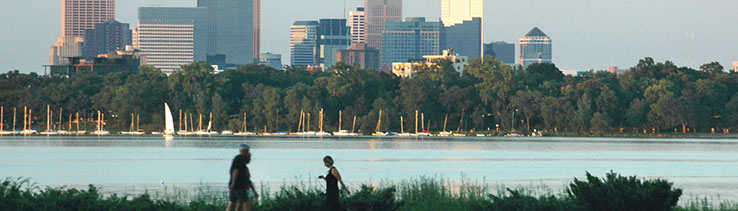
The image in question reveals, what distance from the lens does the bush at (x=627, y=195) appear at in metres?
26.1

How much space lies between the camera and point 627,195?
2606cm

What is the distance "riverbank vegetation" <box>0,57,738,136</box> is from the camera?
166625 millimetres

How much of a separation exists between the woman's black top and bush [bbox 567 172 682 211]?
5352 millimetres

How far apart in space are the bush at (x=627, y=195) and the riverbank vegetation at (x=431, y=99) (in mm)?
138476

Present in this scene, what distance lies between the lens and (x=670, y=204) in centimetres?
2656

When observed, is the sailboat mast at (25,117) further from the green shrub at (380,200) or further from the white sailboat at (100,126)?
the green shrub at (380,200)

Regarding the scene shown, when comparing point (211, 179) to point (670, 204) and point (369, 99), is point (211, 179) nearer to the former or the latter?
point (670, 204)

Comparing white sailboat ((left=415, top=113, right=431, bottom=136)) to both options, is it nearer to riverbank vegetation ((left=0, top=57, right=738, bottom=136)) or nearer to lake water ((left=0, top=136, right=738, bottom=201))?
riverbank vegetation ((left=0, top=57, right=738, bottom=136))

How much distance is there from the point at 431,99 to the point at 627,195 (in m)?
152

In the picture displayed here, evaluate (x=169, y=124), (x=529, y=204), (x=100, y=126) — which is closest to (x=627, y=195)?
(x=529, y=204)

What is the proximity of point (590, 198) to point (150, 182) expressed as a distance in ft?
130

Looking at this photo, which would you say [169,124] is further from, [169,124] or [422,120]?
[422,120]

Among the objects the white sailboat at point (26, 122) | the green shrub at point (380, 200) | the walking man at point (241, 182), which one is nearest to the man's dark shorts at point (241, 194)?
the walking man at point (241, 182)

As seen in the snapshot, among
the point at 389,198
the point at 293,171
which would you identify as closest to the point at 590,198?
the point at 389,198
